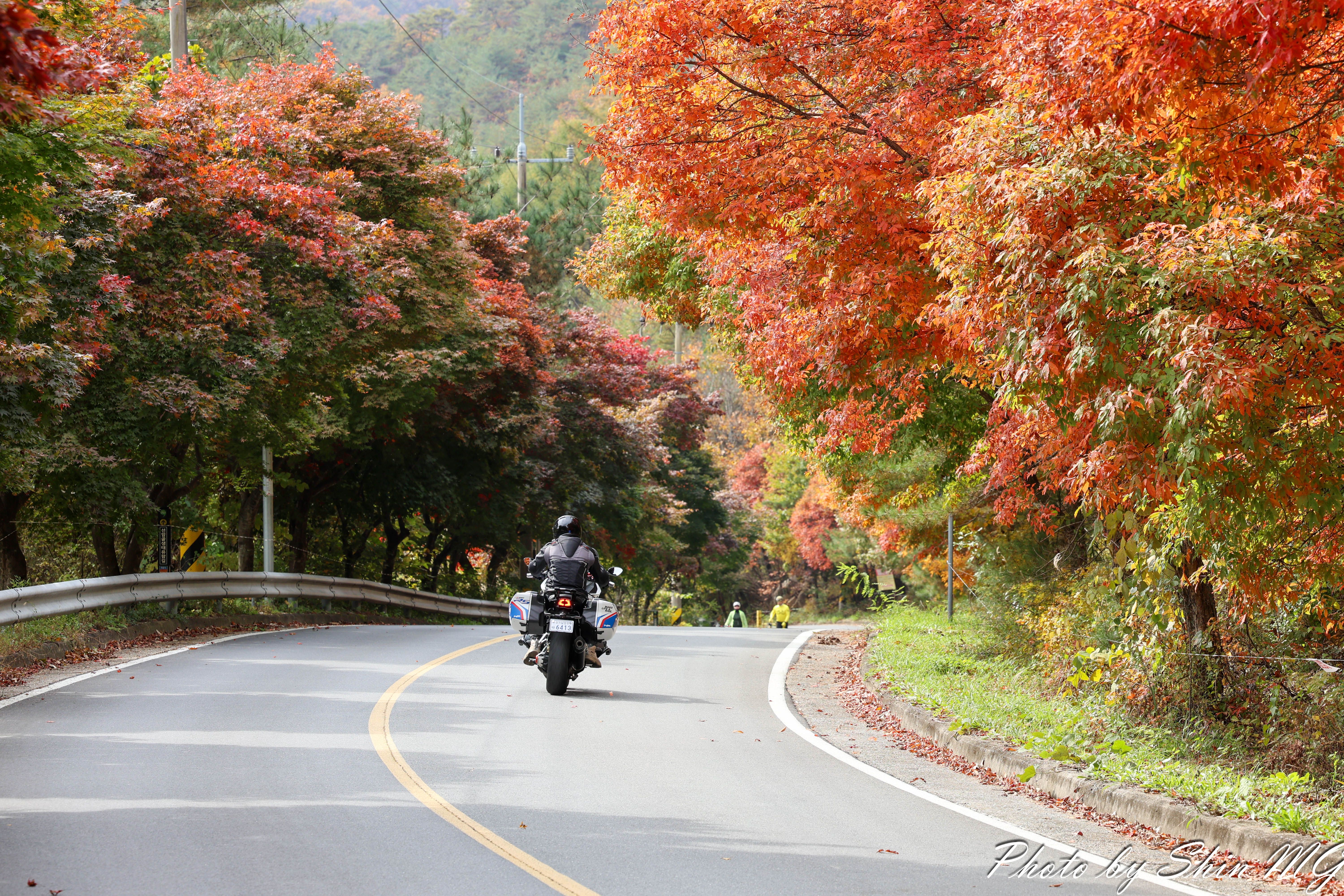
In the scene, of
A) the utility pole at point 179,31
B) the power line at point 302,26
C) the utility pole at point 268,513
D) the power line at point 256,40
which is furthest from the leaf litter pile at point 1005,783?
the power line at point 256,40

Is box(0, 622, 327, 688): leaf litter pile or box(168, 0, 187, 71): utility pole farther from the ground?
box(168, 0, 187, 71): utility pole

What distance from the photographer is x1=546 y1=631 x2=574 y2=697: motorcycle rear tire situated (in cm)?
1332

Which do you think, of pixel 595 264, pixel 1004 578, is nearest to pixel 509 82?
pixel 595 264

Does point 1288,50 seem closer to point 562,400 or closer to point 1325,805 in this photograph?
point 1325,805

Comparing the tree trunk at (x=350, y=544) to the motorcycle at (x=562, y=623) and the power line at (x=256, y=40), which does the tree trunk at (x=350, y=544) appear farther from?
the motorcycle at (x=562, y=623)

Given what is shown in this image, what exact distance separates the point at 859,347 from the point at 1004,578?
21.1 ft

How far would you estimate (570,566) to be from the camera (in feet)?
44.5

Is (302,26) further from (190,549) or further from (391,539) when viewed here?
(190,549)

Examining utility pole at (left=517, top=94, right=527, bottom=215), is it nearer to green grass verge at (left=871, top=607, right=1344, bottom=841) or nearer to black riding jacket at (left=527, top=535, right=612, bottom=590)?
green grass verge at (left=871, top=607, right=1344, bottom=841)

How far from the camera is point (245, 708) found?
1178cm

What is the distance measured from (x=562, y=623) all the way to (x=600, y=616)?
59cm

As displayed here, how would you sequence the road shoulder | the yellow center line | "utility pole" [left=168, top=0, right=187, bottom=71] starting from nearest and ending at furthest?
1. the yellow center line
2. the road shoulder
3. "utility pole" [left=168, top=0, right=187, bottom=71]

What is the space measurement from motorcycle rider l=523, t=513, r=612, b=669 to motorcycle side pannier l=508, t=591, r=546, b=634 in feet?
0.46

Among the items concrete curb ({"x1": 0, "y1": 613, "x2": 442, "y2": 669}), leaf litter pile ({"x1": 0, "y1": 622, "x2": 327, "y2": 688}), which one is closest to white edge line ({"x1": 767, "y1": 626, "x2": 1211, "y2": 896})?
leaf litter pile ({"x1": 0, "y1": 622, "x2": 327, "y2": 688})
